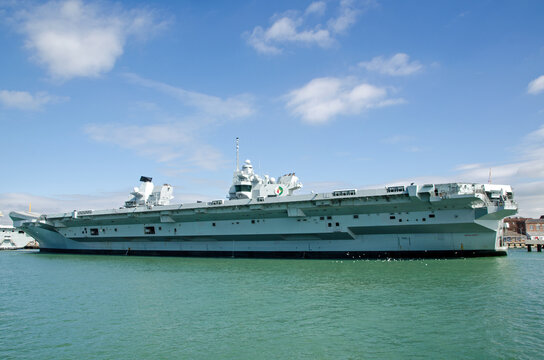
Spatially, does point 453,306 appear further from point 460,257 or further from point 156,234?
point 156,234

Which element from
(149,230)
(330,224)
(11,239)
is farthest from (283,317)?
(11,239)

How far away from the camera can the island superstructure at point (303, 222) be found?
798 inches

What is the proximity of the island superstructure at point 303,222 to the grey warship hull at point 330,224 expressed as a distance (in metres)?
0.05

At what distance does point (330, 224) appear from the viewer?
23219 millimetres

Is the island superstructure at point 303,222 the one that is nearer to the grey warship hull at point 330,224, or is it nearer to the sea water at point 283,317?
the grey warship hull at point 330,224

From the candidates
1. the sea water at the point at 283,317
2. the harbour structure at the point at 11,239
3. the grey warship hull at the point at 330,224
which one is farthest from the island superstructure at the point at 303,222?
the harbour structure at the point at 11,239

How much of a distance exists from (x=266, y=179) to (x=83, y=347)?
69.9 feet

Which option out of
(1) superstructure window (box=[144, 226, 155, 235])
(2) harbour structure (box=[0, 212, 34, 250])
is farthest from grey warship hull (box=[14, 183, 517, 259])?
(2) harbour structure (box=[0, 212, 34, 250])

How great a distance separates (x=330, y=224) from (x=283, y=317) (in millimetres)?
14026

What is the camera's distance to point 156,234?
29625 mm

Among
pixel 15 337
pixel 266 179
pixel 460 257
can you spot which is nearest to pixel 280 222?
pixel 266 179

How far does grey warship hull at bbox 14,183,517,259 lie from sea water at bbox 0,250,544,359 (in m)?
4.41

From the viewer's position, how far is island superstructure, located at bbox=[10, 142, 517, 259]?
20.3m

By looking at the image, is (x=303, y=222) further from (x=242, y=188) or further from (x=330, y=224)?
(x=242, y=188)
